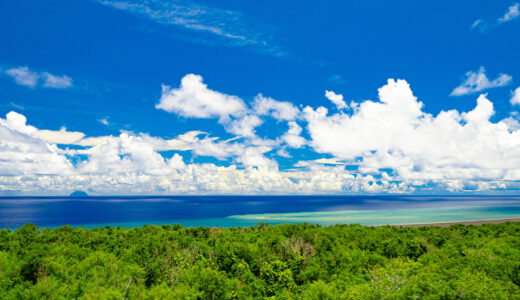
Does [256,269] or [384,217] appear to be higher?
[256,269]

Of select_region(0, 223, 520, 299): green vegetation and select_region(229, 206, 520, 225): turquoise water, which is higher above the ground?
select_region(0, 223, 520, 299): green vegetation

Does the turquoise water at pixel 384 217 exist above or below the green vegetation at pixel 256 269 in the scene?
below

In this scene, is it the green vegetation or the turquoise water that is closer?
the green vegetation

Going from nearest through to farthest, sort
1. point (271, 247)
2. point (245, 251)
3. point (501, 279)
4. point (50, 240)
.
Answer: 1. point (501, 279)
2. point (245, 251)
3. point (271, 247)
4. point (50, 240)

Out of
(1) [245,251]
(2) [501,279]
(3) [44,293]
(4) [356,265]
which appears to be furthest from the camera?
(1) [245,251]

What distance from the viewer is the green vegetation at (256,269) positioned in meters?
17.1

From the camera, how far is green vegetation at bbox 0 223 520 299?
56.0 ft

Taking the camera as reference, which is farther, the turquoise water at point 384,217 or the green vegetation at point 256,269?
the turquoise water at point 384,217

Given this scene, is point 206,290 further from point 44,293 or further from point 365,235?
point 365,235

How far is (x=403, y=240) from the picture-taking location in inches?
1367

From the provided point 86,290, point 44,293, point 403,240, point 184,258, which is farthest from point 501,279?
point 44,293

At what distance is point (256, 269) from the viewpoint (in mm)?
28016

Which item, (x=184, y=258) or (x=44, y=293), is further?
(x=184, y=258)

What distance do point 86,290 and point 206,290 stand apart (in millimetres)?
7821
